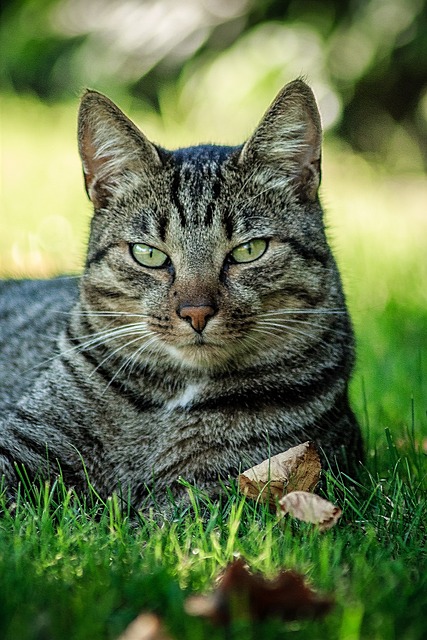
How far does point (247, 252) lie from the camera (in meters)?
2.66

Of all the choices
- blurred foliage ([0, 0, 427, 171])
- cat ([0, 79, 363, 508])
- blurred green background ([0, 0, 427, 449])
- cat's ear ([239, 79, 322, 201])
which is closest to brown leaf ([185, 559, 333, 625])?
cat ([0, 79, 363, 508])

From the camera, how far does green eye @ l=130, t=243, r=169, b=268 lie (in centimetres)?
269

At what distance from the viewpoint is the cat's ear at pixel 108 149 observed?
9.07 feet

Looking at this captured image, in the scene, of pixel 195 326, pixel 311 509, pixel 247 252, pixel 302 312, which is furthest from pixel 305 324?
pixel 311 509

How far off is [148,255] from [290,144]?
1.78ft

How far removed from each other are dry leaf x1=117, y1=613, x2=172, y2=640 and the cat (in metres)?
0.88

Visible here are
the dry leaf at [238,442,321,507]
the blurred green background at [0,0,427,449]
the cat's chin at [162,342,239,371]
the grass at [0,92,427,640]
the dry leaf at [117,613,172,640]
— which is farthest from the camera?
the blurred green background at [0,0,427,449]

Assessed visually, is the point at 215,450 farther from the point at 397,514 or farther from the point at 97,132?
the point at 97,132

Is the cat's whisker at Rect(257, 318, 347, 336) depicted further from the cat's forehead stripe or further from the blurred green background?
the blurred green background

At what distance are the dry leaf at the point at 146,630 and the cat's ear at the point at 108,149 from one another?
151 centimetres

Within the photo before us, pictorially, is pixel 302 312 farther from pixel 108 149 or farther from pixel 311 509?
pixel 108 149

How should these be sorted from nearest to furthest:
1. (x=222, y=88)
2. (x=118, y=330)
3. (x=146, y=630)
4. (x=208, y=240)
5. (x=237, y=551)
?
(x=146, y=630)
(x=237, y=551)
(x=208, y=240)
(x=118, y=330)
(x=222, y=88)

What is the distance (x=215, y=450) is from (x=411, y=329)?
2.11m

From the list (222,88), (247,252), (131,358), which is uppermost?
(222,88)
